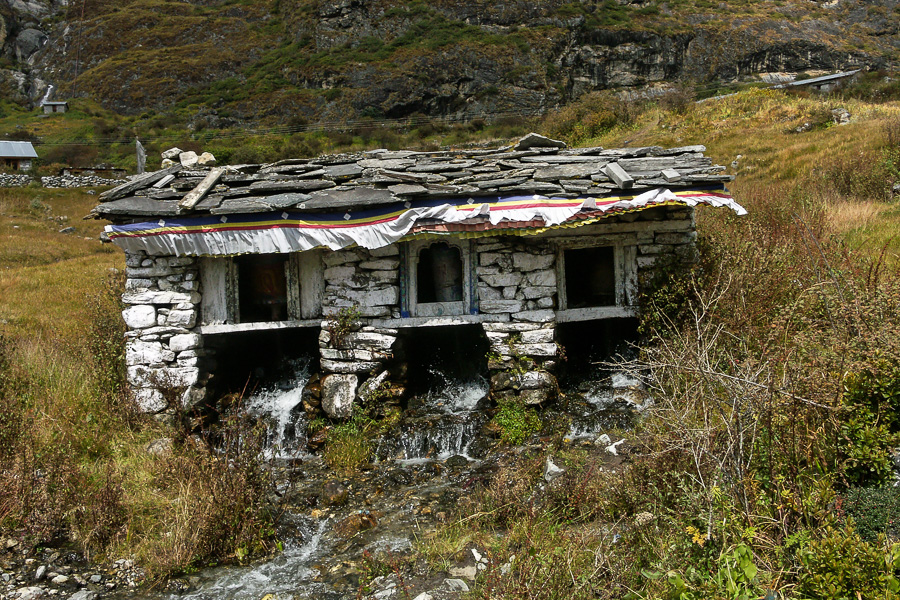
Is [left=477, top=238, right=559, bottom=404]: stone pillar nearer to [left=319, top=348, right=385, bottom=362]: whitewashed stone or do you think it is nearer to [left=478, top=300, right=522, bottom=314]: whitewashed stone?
[left=478, top=300, right=522, bottom=314]: whitewashed stone

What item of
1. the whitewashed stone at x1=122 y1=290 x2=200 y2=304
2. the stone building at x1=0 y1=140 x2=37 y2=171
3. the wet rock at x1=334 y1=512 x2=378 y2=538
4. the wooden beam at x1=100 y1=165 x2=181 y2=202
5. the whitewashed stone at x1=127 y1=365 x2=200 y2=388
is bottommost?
the wet rock at x1=334 y1=512 x2=378 y2=538

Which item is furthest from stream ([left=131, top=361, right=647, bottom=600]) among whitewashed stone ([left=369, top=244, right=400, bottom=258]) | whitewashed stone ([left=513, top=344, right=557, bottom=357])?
whitewashed stone ([left=369, top=244, right=400, bottom=258])

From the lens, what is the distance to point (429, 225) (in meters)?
7.75

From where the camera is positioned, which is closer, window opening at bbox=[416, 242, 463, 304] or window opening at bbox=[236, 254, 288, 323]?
window opening at bbox=[416, 242, 463, 304]

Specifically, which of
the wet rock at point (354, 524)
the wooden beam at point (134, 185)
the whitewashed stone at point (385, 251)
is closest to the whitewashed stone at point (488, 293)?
the whitewashed stone at point (385, 251)

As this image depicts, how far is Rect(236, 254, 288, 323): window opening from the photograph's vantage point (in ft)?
30.5

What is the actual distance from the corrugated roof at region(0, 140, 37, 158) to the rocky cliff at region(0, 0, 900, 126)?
12.2m

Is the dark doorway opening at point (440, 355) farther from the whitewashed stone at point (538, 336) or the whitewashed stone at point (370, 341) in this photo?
the whitewashed stone at point (538, 336)

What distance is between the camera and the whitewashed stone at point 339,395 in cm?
835

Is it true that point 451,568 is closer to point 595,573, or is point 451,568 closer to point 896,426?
point 595,573

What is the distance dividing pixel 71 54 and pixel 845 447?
77.3m

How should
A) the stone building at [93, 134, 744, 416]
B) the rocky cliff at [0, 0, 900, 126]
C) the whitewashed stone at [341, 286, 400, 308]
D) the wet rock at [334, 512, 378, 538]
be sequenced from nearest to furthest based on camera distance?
the wet rock at [334, 512, 378, 538] → the stone building at [93, 134, 744, 416] → the whitewashed stone at [341, 286, 400, 308] → the rocky cliff at [0, 0, 900, 126]

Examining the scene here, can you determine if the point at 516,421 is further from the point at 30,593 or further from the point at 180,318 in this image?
the point at 30,593

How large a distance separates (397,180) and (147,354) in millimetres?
4170
